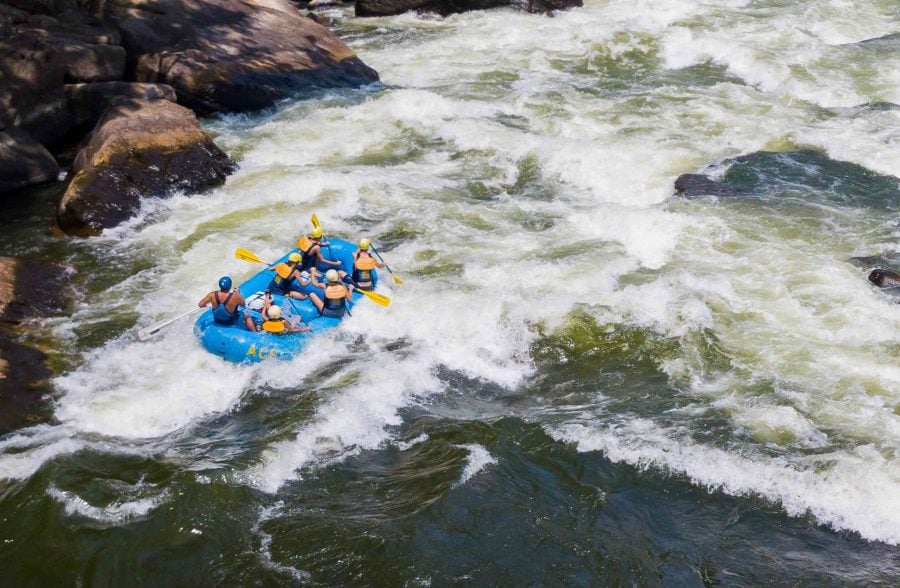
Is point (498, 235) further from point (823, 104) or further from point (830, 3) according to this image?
point (830, 3)

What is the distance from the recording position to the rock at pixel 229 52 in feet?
41.6

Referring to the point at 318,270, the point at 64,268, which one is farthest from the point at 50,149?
the point at 318,270

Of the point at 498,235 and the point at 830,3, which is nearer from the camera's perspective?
the point at 498,235

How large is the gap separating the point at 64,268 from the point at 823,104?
35.8ft

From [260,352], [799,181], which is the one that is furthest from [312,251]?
[799,181]

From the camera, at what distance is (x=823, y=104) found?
13.4 meters

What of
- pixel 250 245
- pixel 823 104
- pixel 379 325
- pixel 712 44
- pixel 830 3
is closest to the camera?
pixel 379 325

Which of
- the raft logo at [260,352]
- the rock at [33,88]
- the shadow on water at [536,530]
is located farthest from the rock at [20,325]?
the rock at [33,88]

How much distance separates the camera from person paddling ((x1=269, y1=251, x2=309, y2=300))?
8398mm

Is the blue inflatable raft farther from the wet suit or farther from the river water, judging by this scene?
the river water

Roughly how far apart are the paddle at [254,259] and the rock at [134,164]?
168 centimetres

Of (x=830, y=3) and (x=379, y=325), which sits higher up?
(x=830, y=3)

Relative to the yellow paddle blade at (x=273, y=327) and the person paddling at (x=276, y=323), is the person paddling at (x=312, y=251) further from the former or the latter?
the yellow paddle blade at (x=273, y=327)

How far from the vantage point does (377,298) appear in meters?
8.37
